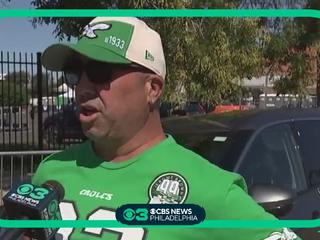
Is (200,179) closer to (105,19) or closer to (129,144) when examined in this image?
(129,144)

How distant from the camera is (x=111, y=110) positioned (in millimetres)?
1387

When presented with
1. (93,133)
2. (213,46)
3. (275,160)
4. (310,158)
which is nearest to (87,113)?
(93,133)

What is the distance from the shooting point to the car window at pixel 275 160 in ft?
8.95

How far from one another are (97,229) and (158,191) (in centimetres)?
17

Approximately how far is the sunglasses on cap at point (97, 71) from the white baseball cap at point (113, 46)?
1 centimetres

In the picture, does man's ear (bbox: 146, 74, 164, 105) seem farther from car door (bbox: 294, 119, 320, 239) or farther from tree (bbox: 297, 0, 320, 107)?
car door (bbox: 294, 119, 320, 239)

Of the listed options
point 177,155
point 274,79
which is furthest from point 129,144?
point 274,79

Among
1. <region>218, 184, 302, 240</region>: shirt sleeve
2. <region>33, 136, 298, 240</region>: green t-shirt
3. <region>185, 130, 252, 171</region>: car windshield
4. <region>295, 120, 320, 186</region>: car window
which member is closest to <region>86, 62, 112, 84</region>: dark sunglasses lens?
<region>33, 136, 298, 240</region>: green t-shirt

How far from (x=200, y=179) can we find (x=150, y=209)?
0.15 metres

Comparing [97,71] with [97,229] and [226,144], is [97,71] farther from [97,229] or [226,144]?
[226,144]

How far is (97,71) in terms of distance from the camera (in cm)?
141

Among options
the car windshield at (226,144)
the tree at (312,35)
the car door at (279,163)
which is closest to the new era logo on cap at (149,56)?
the tree at (312,35)

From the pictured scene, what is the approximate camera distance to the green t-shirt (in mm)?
1383

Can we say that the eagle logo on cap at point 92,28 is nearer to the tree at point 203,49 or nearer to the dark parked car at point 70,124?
the tree at point 203,49
